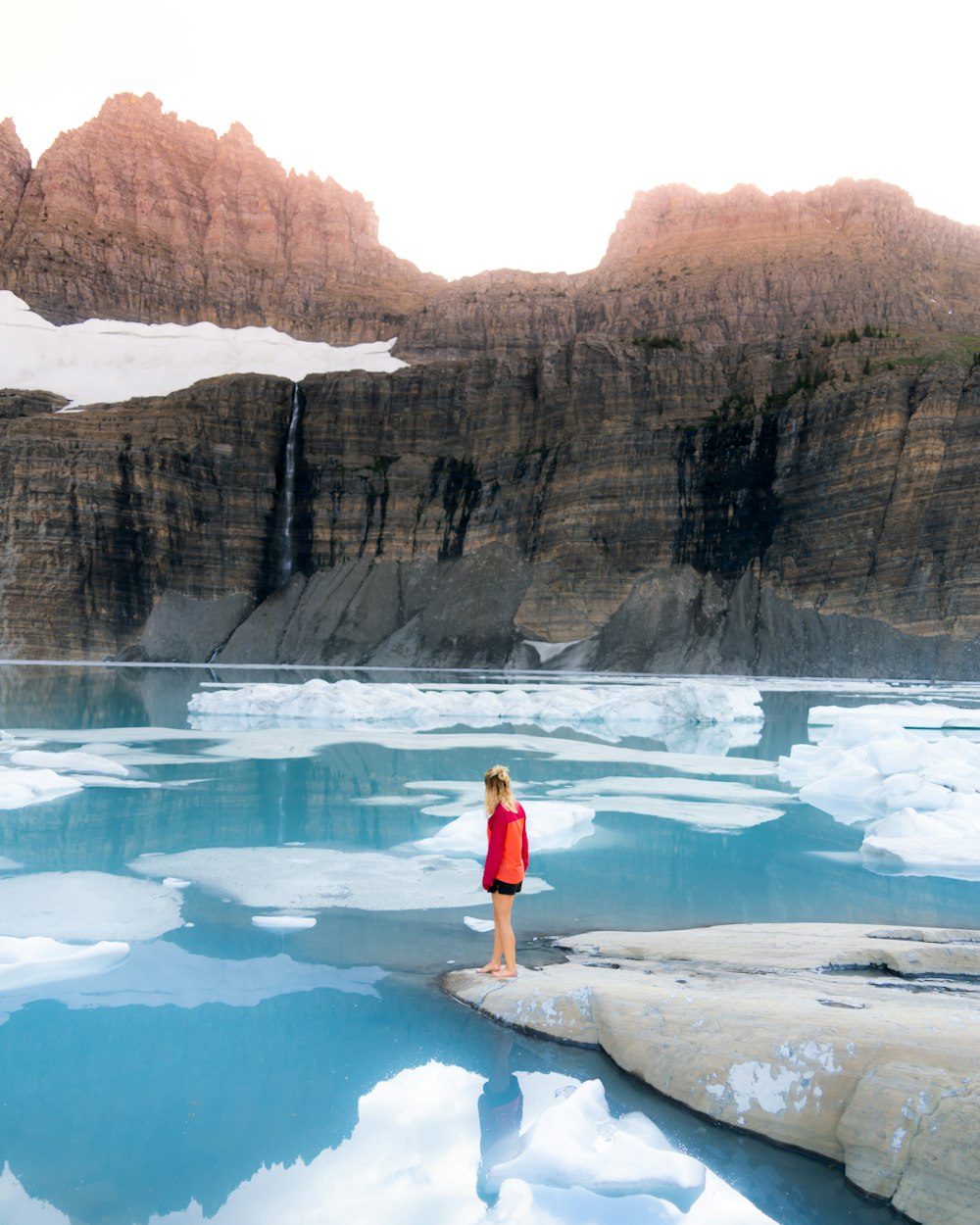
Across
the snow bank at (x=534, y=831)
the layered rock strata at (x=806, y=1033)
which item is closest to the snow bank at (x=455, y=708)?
the snow bank at (x=534, y=831)

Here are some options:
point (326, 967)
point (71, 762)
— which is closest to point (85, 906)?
point (326, 967)

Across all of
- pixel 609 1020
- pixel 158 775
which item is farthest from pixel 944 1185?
pixel 158 775

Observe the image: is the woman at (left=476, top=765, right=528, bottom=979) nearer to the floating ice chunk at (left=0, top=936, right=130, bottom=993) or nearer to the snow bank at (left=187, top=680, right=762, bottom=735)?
the floating ice chunk at (left=0, top=936, right=130, bottom=993)

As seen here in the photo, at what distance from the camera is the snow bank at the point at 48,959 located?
7.52m

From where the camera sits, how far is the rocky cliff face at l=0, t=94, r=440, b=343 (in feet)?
415

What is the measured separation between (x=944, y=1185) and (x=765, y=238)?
126m

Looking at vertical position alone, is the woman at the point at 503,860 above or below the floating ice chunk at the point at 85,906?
above

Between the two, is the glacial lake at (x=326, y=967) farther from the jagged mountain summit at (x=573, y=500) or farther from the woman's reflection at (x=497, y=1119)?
the jagged mountain summit at (x=573, y=500)

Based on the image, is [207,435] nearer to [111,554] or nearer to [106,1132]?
[111,554]

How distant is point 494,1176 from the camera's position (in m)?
4.96

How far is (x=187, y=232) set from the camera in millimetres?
139750

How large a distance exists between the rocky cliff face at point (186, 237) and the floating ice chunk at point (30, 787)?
375 ft

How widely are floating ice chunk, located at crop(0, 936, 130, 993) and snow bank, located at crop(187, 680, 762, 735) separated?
75.9 feet

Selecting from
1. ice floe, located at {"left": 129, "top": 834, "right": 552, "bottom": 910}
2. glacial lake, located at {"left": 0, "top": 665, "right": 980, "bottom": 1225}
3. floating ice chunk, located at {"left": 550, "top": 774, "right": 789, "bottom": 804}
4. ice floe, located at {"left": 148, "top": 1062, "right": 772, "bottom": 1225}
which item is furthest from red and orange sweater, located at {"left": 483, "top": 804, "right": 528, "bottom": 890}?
floating ice chunk, located at {"left": 550, "top": 774, "right": 789, "bottom": 804}
